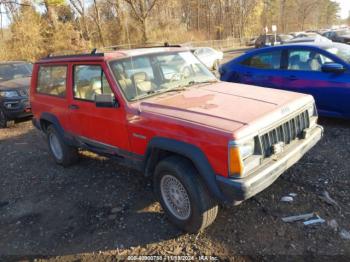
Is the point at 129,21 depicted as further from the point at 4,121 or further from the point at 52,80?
the point at 52,80

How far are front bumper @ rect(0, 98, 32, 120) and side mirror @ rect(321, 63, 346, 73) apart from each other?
7.64 m

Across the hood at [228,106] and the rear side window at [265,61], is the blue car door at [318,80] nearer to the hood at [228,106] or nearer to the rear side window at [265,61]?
the rear side window at [265,61]

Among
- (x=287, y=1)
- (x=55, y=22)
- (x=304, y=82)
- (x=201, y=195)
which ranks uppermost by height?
(x=287, y=1)

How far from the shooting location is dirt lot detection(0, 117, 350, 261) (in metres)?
3.14

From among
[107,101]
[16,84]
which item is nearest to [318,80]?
[107,101]

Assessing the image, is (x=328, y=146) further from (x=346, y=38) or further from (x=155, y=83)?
(x=346, y=38)

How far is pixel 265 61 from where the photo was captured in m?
6.80

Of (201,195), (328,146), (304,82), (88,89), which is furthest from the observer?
(304,82)

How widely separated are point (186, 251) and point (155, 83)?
6.81ft

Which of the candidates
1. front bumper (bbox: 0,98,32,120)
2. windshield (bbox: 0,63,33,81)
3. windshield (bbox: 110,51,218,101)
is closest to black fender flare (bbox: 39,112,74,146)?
windshield (bbox: 110,51,218,101)

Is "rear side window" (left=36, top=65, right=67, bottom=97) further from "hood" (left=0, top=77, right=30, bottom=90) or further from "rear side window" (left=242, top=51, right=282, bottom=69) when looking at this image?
"rear side window" (left=242, top=51, right=282, bottom=69)

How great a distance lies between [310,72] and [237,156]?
4101 millimetres

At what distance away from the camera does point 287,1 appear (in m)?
65.6

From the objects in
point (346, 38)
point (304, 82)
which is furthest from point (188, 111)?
point (346, 38)
